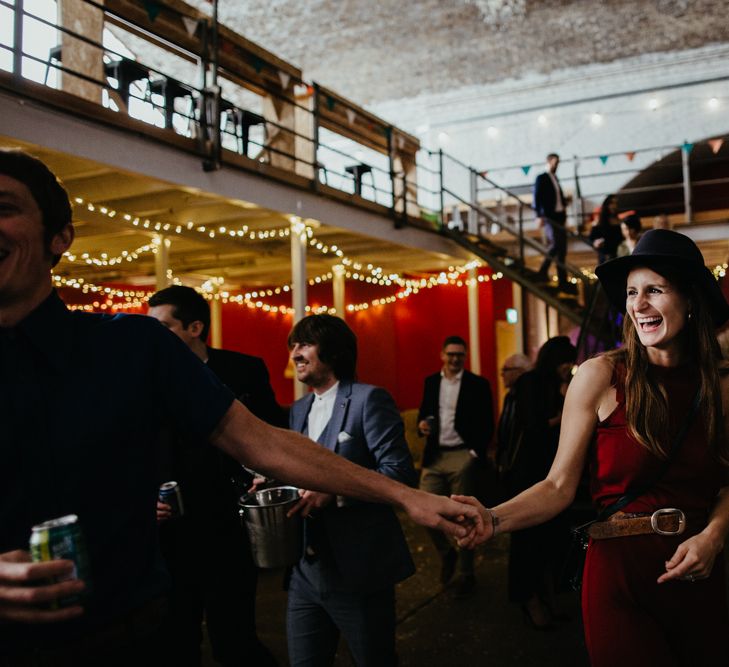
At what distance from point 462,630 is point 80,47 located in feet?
21.8

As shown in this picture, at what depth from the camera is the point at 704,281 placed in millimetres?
1908

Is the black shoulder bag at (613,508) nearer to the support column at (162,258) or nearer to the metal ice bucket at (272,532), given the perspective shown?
the metal ice bucket at (272,532)

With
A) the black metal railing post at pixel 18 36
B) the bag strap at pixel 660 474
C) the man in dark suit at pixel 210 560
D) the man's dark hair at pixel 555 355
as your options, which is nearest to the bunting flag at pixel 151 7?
the black metal railing post at pixel 18 36

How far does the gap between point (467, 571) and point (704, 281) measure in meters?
3.49

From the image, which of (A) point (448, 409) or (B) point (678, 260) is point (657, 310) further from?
(A) point (448, 409)

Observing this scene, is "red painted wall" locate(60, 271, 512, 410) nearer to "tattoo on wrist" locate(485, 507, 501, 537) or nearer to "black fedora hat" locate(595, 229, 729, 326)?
"black fedora hat" locate(595, 229, 729, 326)

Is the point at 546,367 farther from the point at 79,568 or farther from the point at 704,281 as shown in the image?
the point at 79,568

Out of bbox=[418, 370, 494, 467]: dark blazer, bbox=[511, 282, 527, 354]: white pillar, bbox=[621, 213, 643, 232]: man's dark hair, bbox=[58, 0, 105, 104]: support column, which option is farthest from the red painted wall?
bbox=[418, 370, 494, 467]: dark blazer

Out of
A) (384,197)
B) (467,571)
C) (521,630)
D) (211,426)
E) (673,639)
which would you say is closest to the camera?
(211,426)

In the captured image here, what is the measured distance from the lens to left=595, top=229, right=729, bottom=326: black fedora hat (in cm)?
187

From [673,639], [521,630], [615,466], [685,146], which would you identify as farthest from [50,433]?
[685,146]

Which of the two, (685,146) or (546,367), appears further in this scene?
(685,146)

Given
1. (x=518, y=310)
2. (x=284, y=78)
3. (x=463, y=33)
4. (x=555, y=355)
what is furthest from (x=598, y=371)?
(x=463, y=33)

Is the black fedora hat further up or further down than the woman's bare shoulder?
further up
